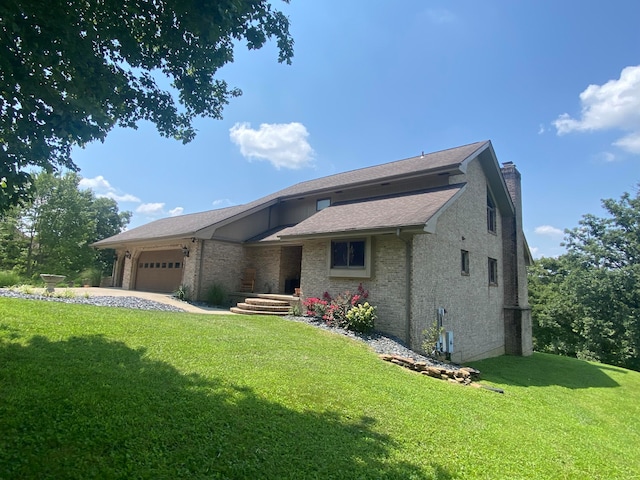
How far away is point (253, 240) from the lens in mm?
17078

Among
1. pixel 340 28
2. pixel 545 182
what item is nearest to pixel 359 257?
pixel 340 28

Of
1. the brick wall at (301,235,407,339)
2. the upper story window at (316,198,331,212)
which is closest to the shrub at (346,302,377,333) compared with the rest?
the brick wall at (301,235,407,339)

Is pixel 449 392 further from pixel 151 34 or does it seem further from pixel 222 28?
pixel 151 34

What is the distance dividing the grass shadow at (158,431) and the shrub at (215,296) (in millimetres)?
10194

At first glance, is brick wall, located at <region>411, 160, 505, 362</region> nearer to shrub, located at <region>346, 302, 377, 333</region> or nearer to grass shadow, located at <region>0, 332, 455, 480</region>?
shrub, located at <region>346, 302, 377, 333</region>

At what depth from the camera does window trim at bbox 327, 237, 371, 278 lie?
11258 mm

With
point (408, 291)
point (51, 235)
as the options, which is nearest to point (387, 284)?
point (408, 291)

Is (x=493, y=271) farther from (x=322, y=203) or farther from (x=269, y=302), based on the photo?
(x=269, y=302)

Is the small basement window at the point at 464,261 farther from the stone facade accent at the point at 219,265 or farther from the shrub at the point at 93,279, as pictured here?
the shrub at the point at 93,279

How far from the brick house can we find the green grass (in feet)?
10.6

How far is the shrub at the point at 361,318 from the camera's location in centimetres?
1048

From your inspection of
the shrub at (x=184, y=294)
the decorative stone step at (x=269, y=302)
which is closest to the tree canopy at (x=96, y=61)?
the decorative stone step at (x=269, y=302)

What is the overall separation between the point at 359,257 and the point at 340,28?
670cm

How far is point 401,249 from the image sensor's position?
10.7 meters
